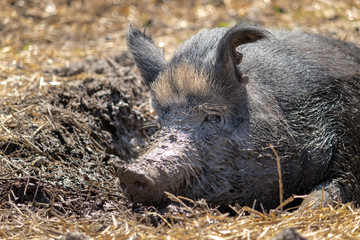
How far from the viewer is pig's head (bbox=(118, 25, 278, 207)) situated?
347 centimetres

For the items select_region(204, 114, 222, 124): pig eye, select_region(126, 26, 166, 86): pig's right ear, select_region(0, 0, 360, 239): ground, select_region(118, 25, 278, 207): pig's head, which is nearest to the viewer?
select_region(0, 0, 360, 239): ground

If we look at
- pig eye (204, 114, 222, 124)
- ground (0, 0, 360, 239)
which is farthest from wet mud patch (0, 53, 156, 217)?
pig eye (204, 114, 222, 124)

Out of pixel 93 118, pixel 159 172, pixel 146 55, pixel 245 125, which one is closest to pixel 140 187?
pixel 159 172

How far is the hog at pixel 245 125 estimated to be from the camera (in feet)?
11.4

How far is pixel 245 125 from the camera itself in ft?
12.1

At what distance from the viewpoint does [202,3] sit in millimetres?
9391

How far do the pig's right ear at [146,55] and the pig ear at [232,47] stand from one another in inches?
25.4

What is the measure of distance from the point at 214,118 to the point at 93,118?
1605 mm

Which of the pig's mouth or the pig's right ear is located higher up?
the pig's right ear

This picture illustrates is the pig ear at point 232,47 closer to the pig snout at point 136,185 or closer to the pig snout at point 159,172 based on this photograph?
the pig snout at point 159,172

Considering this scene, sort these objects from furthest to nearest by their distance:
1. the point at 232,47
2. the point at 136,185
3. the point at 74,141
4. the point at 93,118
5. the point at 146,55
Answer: the point at 93,118 → the point at 74,141 → the point at 146,55 → the point at 232,47 → the point at 136,185

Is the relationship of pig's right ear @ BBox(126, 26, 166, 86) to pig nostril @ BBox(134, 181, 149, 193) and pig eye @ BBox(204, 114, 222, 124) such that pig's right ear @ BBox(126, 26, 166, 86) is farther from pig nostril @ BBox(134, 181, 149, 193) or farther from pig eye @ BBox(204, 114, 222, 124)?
pig nostril @ BBox(134, 181, 149, 193)

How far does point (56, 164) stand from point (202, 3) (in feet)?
19.7

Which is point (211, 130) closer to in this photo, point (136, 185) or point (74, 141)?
point (136, 185)
